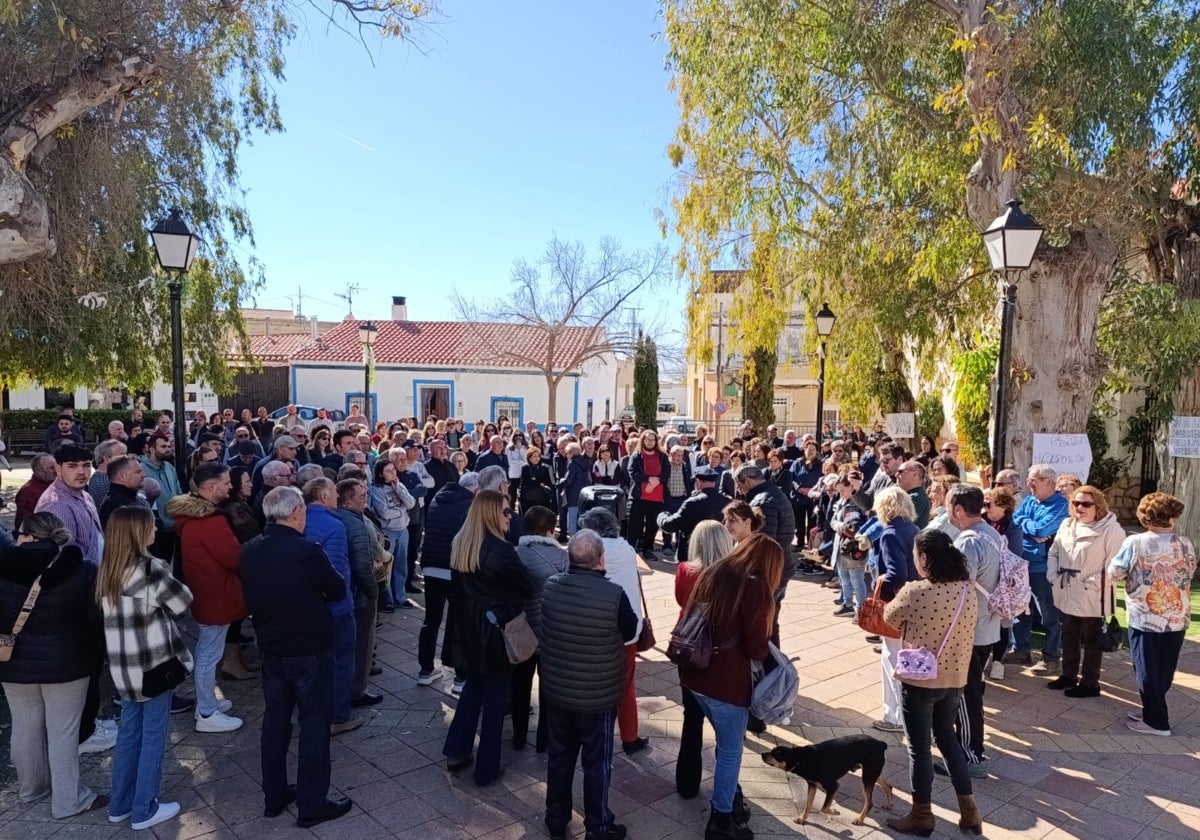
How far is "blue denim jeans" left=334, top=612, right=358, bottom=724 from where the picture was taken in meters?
4.82

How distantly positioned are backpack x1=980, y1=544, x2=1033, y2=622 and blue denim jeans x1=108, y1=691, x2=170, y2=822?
15.8 ft

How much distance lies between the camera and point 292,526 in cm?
396

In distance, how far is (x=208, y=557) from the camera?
4828 millimetres

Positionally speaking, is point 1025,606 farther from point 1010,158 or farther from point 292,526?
point 1010,158

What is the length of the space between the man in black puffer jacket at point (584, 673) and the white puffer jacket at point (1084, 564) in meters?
3.89

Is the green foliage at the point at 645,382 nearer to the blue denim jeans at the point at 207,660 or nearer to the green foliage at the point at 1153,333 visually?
the green foliage at the point at 1153,333

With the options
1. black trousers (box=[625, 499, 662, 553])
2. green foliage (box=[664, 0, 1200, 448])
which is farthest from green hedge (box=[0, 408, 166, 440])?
green foliage (box=[664, 0, 1200, 448])

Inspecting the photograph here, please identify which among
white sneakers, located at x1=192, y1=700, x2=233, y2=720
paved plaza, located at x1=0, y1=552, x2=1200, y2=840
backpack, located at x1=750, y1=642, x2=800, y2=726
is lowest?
paved plaza, located at x1=0, y1=552, x2=1200, y2=840

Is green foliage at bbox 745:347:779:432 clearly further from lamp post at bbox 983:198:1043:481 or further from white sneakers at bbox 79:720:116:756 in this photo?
white sneakers at bbox 79:720:116:756

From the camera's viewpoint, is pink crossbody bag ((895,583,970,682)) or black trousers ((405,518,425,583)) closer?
pink crossbody bag ((895,583,970,682))

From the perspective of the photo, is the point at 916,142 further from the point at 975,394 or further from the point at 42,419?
the point at 42,419

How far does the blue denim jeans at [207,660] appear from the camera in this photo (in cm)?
498

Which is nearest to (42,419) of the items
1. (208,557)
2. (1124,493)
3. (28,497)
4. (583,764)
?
(28,497)

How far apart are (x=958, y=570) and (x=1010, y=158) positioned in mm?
5949
